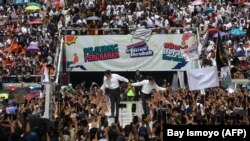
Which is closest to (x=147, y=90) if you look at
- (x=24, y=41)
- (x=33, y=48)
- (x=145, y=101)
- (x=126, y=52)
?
(x=145, y=101)

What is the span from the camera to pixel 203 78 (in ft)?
60.7

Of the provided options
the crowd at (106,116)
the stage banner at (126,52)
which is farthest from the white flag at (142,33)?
the crowd at (106,116)

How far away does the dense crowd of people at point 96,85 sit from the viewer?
42.4 ft

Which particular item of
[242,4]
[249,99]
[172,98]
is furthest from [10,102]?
[242,4]

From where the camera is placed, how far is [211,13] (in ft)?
102

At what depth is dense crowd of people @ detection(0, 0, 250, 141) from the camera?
12914 mm

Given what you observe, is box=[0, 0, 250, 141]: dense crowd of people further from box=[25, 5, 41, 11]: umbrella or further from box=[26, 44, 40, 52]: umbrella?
box=[25, 5, 41, 11]: umbrella

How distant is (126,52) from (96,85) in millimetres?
3628

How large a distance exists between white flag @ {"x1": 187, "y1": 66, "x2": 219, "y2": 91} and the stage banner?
25.6ft

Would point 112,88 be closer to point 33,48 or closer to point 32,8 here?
point 33,48

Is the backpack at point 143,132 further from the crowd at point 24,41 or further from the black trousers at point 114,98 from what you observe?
the crowd at point 24,41

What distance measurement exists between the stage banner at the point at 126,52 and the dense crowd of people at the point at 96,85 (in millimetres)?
436

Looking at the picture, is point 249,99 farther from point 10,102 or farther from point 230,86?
point 10,102

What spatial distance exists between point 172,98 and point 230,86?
3.01 meters
